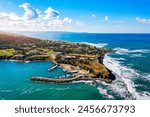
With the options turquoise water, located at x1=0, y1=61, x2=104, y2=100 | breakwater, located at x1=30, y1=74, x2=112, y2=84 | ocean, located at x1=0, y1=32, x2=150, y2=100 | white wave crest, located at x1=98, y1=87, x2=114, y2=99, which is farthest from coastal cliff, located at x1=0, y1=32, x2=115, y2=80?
white wave crest, located at x1=98, y1=87, x2=114, y2=99

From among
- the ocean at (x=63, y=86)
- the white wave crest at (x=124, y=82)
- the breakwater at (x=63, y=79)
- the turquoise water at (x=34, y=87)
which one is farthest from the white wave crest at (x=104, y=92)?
the breakwater at (x=63, y=79)

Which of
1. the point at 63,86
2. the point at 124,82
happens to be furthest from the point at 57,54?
the point at 124,82

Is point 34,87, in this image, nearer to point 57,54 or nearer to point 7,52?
point 57,54

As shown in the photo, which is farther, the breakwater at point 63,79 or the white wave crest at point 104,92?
the breakwater at point 63,79

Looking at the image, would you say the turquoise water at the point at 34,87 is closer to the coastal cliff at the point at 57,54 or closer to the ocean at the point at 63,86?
the ocean at the point at 63,86

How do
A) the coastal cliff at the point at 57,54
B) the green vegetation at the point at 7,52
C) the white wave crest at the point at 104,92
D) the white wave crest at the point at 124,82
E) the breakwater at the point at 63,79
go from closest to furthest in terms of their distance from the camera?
the white wave crest at the point at 104,92
the white wave crest at the point at 124,82
the breakwater at the point at 63,79
the coastal cliff at the point at 57,54
the green vegetation at the point at 7,52
